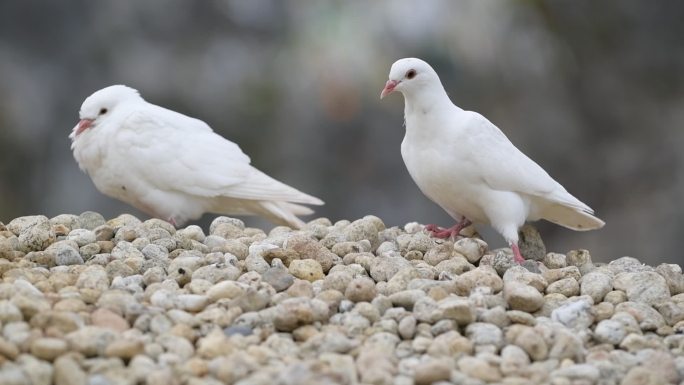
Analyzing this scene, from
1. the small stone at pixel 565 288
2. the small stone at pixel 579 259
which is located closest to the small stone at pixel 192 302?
the small stone at pixel 565 288

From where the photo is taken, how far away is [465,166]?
25.8ft

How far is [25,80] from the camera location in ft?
54.3

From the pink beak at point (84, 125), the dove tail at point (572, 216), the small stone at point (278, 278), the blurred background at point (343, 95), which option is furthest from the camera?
the blurred background at point (343, 95)

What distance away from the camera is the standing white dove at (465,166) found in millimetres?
7902

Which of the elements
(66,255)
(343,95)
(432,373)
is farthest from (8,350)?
(343,95)

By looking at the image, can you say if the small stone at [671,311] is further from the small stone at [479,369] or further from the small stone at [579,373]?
the small stone at [479,369]

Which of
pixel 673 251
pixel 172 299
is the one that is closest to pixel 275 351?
pixel 172 299

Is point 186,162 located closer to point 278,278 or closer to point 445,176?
point 445,176

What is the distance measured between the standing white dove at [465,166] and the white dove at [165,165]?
170 centimetres

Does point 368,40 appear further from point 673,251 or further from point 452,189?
point 452,189

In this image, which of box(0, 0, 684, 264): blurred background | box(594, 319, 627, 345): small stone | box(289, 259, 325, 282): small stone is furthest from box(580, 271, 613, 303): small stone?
box(0, 0, 684, 264): blurred background

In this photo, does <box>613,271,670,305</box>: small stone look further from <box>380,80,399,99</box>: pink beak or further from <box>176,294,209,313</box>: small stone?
<box>176,294,209,313</box>: small stone

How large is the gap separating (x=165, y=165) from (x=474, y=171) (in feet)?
9.88

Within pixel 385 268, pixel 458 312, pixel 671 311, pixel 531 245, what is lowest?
pixel 458 312
